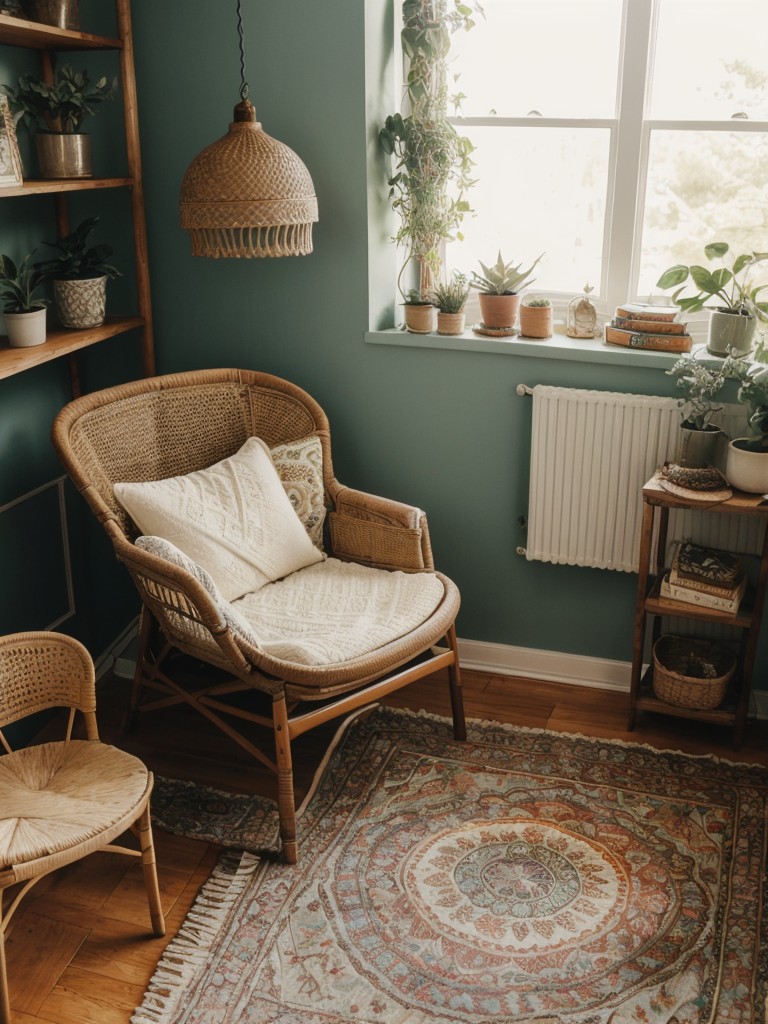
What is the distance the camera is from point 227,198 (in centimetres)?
254

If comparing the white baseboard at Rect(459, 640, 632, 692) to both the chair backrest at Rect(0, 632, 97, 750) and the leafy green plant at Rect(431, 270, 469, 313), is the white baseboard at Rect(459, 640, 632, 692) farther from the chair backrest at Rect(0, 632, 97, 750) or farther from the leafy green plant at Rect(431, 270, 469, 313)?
the chair backrest at Rect(0, 632, 97, 750)

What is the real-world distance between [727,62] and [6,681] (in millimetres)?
2392

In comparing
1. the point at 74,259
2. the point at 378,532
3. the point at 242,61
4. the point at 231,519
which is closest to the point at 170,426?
the point at 231,519

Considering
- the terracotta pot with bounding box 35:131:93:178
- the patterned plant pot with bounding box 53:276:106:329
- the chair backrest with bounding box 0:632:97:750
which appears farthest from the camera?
the patterned plant pot with bounding box 53:276:106:329

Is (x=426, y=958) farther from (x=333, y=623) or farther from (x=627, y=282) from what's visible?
(x=627, y=282)

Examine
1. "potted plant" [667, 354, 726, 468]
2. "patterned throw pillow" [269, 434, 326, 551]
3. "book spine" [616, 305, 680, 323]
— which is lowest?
"patterned throw pillow" [269, 434, 326, 551]

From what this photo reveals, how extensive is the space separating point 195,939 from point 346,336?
1.69 metres

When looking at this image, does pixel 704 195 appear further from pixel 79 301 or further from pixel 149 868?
pixel 149 868

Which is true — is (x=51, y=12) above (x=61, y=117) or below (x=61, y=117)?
above

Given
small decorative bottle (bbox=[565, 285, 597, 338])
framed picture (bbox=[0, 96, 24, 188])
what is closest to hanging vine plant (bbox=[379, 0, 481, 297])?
small decorative bottle (bbox=[565, 285, 597, 338])

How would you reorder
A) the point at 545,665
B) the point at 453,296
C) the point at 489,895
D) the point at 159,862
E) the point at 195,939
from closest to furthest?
the point at 195,939
the point at 489,895
the point at 159,862
the point at 453,296
the point at 545,665

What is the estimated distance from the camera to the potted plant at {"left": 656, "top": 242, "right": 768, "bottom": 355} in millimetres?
2711

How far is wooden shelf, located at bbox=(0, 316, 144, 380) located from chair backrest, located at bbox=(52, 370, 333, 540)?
14 cm

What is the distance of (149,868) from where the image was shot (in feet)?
6.98
